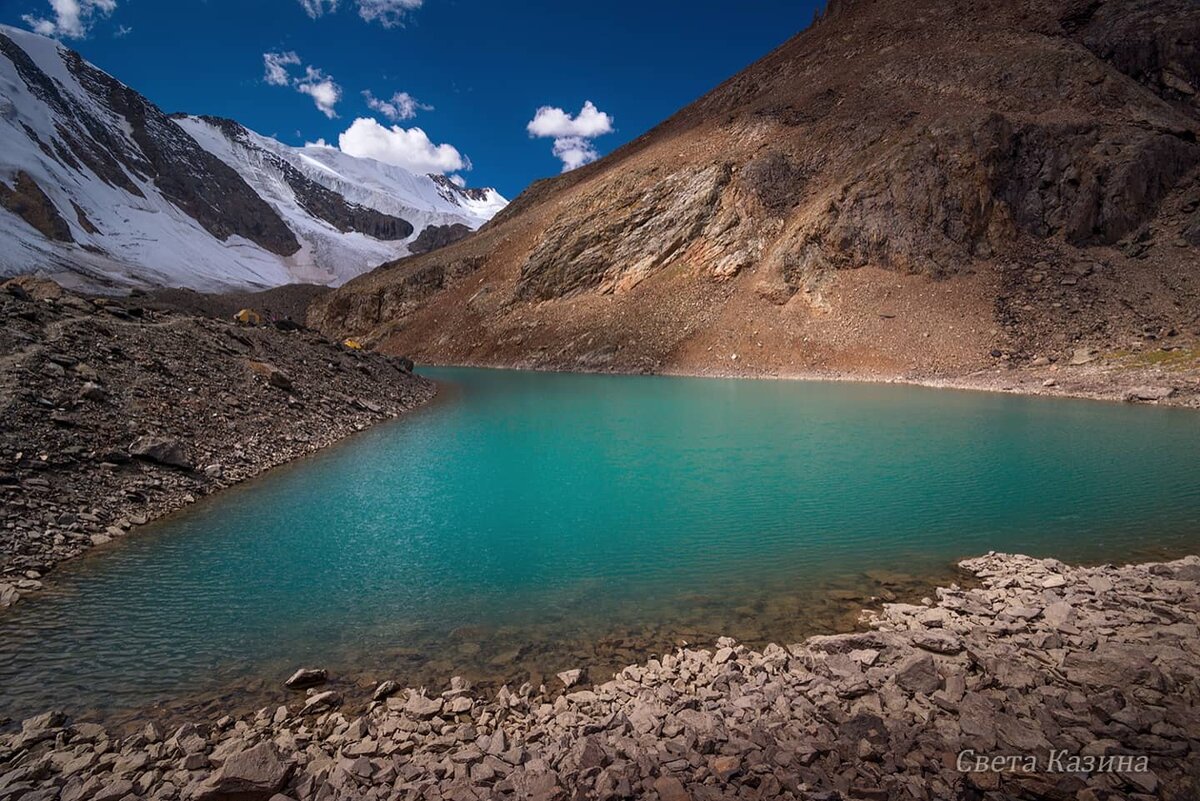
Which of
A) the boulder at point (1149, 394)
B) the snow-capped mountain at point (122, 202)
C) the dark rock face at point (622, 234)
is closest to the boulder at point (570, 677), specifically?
the boulder at point (1149, 394)

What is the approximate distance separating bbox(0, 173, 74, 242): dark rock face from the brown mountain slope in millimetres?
96932

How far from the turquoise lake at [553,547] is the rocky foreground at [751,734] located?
2.67ft

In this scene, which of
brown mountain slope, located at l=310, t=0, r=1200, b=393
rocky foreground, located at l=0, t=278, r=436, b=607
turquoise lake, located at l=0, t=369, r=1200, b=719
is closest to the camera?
turquoise lake, located at l=0, t=369, r=1200, b=719

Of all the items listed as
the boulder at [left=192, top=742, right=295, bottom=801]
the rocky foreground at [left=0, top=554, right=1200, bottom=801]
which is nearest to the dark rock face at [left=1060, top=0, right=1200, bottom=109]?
the rocky foreground at [left=0, top=554, right=1200, bottom=801]

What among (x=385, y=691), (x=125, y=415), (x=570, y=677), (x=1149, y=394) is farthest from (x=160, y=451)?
(x=1149, y=394)

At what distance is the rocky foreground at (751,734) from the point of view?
14.1 feet

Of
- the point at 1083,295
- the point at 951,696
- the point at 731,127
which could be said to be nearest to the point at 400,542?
the point at 951,696

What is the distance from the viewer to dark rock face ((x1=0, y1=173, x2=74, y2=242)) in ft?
360

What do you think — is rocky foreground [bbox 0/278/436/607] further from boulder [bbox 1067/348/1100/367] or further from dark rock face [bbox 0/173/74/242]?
dark rock face [bbox 0/173/74/242]

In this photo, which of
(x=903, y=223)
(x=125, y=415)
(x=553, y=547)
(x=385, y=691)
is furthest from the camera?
(x=903, y=223)

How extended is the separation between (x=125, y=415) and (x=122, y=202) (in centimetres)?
16978

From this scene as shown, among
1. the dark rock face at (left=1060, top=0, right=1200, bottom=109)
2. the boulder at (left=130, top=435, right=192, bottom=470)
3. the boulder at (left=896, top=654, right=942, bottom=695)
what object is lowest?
the boulder at (left=896, top=654, right=942, bottom=695)

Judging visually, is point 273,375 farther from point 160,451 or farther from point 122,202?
point 122,202

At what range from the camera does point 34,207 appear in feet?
367
